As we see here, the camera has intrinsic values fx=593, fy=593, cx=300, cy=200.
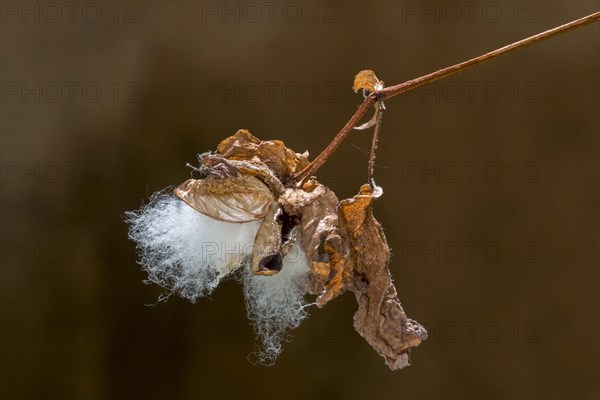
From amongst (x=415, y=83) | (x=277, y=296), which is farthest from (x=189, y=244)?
(x=415, y=83)

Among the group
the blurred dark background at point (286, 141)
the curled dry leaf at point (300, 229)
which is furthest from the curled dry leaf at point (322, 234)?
the blurred dark background at point (286, 141)

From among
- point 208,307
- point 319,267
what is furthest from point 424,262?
point 319,267

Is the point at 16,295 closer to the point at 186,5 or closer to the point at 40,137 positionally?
the point at 40,137

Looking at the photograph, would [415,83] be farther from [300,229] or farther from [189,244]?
[189,244]

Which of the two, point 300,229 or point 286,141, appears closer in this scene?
point 300,229

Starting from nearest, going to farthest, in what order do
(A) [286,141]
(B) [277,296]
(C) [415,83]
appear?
(C) [415,83], (B) [277,296], (A) [286,141]
